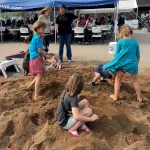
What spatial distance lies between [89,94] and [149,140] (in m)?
1.73

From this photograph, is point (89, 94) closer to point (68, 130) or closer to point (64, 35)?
point (68, 130)

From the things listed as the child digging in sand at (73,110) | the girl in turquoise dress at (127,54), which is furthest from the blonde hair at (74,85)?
the girl in turquoise dress at (127,54)

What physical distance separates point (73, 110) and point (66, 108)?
161 millimetres

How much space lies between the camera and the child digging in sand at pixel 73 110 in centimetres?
310

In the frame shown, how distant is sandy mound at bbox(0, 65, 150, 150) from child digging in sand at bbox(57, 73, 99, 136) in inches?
4.7

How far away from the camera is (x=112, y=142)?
3217mm

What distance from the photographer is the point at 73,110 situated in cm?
315

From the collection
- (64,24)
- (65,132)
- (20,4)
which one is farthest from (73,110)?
(20,4)

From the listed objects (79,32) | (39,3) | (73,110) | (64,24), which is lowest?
(73,110)

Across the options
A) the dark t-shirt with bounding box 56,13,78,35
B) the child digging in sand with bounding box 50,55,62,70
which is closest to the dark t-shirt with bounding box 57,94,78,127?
the child digging in sand with bounding box 50,55,62,70

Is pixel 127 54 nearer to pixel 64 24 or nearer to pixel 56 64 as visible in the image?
pixel 56 64

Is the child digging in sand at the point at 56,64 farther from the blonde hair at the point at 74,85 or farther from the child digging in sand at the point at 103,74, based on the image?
the blonde hair at the point at 74,85

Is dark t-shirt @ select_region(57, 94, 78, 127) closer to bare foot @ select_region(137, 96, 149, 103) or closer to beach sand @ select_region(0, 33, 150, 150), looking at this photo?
beach sand @ select_region(0, 33, 150, 150)

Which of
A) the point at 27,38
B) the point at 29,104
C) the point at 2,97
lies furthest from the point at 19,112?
the point at 27,38
